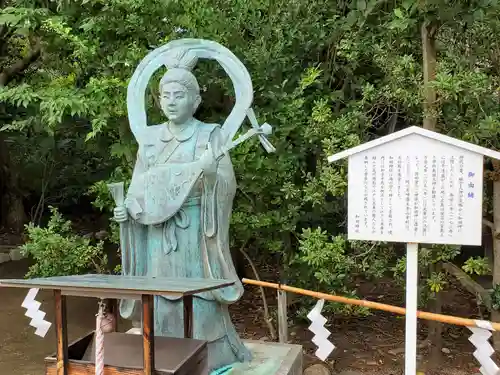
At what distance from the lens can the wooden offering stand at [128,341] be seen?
104 inches

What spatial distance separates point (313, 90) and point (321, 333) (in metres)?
2.55

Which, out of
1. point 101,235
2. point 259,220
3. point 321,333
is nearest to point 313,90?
point 259,220

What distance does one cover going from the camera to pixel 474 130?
438 cm

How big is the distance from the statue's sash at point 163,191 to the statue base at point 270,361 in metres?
0.84

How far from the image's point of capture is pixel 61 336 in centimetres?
279

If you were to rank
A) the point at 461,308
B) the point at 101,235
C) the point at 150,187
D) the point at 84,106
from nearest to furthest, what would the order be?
the point at 150,187, the point at 84,106, the point at 461,308, the point at 101,235

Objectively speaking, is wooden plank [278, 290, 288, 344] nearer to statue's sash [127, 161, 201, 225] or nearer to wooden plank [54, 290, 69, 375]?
statue's sash [127, 161, 201, 225]

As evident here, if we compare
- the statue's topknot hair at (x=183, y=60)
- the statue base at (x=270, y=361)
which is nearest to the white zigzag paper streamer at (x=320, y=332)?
the statue base at (x=270, y=361)

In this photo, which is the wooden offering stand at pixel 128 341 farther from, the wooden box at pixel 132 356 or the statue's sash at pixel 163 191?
the statue's sash at pixel 163 191

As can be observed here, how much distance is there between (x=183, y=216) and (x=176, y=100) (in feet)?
2.51

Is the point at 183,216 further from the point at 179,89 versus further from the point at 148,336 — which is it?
the point at 148,336

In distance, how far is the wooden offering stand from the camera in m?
2.64

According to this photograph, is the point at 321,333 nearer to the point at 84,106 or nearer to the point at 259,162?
the point at 259,162

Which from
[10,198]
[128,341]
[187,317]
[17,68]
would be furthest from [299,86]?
[10,198]
